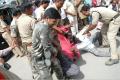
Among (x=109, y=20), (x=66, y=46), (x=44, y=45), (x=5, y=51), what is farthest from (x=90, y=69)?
(x=5, y=51)

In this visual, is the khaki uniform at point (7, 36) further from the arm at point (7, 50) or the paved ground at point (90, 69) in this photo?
the paved ground at point (90, 69)

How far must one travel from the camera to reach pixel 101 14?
7.21 meters

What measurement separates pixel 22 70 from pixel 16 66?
50 cm

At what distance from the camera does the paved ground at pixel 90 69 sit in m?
6.78

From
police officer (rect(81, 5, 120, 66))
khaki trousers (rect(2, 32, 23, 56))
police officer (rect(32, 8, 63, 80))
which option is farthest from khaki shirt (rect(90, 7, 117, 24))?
khaki trousers (rect(2, 32, 23, 56))

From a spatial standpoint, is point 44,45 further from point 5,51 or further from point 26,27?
point 5,51

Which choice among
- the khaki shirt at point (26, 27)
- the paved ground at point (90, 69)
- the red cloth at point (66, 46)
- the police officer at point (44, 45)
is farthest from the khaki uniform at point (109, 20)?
the police officer at point (44, 45)

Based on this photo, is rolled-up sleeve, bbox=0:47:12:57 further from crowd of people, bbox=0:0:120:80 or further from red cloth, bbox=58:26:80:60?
red cloth, bbox=58:26:80:60

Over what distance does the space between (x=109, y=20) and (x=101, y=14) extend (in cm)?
33

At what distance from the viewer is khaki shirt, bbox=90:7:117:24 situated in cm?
705

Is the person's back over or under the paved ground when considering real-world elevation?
over

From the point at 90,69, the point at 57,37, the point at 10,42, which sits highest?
the point at 57,37

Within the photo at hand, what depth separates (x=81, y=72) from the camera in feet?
23.4

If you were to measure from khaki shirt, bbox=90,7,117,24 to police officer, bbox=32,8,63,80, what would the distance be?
173 cm
